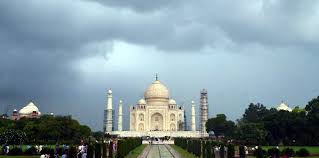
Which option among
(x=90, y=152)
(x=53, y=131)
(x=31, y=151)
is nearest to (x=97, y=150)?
(x=90, y=152)

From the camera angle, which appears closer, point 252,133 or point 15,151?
point 15,151

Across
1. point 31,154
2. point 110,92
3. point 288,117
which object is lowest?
point 31,154

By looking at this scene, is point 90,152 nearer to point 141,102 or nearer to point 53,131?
point 53,131

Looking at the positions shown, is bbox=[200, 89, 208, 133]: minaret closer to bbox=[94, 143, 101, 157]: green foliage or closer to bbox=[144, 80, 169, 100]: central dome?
bbox=[144, 80, 169, 100]: central dome

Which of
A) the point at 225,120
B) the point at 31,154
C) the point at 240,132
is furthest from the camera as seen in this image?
the point at 225,120

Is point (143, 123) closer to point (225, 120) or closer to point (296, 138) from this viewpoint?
point (225, 120)

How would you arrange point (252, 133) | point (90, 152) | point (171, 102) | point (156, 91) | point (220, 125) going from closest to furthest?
point (90, 152), point (252, 133), point (220, 125), point (156, 91), point (171, 102)

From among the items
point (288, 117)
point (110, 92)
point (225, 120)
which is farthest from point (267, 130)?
point (110, 92)
